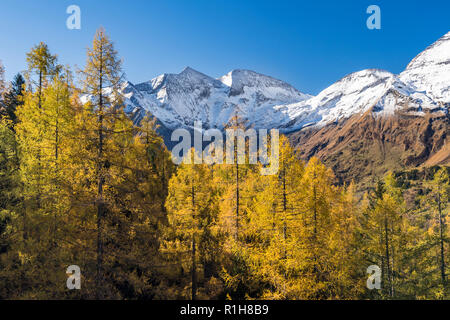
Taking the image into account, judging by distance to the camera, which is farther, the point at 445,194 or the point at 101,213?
the point at 445,194

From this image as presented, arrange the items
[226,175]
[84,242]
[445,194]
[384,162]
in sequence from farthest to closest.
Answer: [384,162], [226,175], [445,194], [84,242]

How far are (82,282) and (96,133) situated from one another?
21.9ft

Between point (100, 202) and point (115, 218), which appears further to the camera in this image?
point (115, 218)

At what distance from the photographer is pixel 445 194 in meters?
23.6

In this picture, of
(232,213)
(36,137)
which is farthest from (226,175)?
(36,137)

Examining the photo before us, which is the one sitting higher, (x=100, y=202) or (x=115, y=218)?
(x=100, y=202)

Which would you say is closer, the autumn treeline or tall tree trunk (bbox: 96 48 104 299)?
tall tree trunk (bbox: 96 48 104 299)

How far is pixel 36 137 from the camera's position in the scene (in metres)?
14.8

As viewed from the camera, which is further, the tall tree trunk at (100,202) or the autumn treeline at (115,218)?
the autumn treeline at (115,218)
